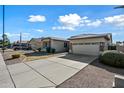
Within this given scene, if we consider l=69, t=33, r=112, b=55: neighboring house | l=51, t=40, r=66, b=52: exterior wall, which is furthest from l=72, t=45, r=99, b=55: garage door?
l=51, t=40, r=66, b=52: exterior wall

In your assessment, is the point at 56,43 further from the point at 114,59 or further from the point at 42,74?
the point at 42,74

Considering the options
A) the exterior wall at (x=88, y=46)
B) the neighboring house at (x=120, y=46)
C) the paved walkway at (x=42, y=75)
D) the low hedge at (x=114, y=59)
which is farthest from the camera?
the exterior wall at (x=88, y=46)

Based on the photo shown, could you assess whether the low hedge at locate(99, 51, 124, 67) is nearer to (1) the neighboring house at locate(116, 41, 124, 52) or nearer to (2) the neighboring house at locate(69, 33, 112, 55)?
(1) the neighboring house at locate(116, 41, 124, 52)

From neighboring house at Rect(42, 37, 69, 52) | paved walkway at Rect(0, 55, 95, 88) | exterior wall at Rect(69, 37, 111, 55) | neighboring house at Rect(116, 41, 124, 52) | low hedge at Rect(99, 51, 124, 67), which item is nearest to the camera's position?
paved walkway at Rect(0, 55, 95, 88)

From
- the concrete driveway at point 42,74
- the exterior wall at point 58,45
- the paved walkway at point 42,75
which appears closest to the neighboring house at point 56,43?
the exterior wall at point 58,45

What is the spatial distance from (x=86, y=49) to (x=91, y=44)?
985 millimetres

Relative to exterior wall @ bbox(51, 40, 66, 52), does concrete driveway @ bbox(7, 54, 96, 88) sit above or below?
below

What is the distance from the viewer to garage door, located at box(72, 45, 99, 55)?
1379 centimetres

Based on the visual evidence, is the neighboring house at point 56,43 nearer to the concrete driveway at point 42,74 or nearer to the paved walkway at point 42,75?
the concrete driveway at point 42,74

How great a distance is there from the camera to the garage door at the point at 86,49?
13791 millimetres
